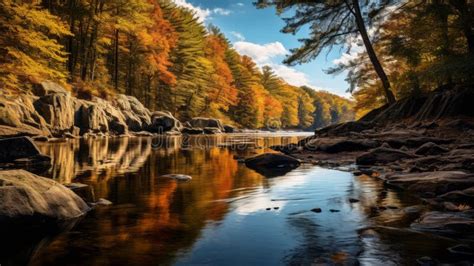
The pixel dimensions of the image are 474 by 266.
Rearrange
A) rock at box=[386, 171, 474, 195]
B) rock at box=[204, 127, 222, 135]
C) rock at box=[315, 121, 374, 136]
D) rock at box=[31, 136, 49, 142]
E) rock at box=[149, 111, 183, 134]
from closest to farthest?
rock at box=[386, 171, 474, 195] → rock at box=[315, 121, 374, 136] → rock at box=[31, 136, 49, 142] → rock at box=[149, 111, 183, 134] → rock at box=[204, 127, 222, 135]

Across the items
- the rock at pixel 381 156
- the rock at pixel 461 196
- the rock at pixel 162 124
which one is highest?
the rock at pixel 162 124

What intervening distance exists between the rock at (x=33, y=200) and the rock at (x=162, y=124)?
1200 inches

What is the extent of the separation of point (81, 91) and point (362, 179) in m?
26.0

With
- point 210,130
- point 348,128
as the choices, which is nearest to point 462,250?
point 348,128

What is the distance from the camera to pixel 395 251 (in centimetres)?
369

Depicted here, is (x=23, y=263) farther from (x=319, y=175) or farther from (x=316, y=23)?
(x=316, y=23)

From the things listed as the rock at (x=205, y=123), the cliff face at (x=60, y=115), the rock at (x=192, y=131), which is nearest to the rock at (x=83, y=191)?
the cliff face at (x=60, y=115)

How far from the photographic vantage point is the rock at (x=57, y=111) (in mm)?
21953

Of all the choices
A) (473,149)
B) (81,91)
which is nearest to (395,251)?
(473,149)

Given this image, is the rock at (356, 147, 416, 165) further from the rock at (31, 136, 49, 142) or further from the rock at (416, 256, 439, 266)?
the rock at (31, 136, 49, 142)

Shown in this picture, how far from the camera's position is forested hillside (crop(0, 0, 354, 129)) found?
19312 mm

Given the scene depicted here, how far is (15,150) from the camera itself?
10.6 m

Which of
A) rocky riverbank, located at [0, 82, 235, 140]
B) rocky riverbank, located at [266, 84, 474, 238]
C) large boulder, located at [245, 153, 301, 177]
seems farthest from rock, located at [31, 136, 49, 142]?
large boulder, located at [245, 153, 301, 177]

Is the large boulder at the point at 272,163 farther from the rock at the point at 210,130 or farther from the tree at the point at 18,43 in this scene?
the rock at the point at 210,130
